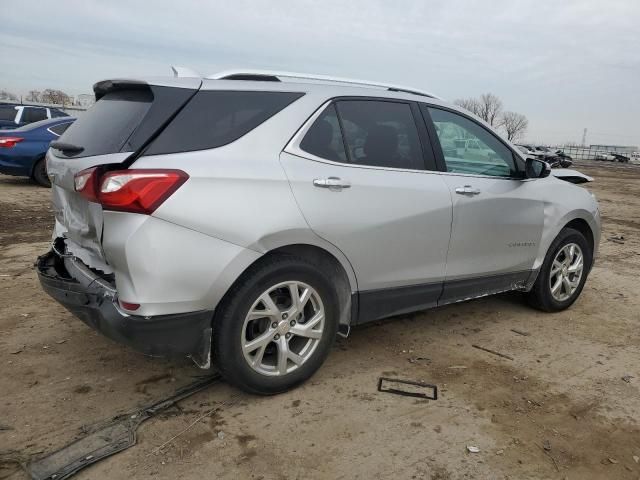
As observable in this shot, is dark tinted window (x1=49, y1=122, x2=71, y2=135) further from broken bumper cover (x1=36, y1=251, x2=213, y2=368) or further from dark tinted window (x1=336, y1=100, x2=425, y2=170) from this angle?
dark tinted window (x1=336, y1=100, x2=425, y2=170)

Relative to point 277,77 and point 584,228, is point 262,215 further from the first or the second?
point 584,228

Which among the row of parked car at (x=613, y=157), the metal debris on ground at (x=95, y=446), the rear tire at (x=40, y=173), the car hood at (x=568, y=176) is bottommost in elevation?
the row of parked car at (x=613, y=157)

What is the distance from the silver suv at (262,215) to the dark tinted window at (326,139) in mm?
11

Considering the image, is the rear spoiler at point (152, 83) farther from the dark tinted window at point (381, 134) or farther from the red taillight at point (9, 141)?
the red taillight at point (9, 141)

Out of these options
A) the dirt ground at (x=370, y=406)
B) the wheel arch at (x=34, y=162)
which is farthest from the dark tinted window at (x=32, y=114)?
the dirt ground at (x=370, y=406)

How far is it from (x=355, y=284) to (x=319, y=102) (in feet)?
3.68

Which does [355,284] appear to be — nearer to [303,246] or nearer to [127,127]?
[303,246]

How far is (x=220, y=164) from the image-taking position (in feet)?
8.87

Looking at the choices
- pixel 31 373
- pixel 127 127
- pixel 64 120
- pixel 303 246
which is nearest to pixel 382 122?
pixel 303 246

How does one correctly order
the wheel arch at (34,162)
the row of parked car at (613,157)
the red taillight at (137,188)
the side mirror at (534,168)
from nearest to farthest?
the red taillight at (137,188) < the side mirror at (534,168) < the wheel arch at (34,162) < the row of parked car at (613,157)

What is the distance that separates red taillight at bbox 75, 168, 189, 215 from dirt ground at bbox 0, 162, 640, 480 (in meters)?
1.16

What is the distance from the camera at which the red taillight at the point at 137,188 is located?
2.50 m

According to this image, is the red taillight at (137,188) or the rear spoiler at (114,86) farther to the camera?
the rear spoiler at (114,86)

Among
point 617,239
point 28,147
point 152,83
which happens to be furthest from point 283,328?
point 28,147
